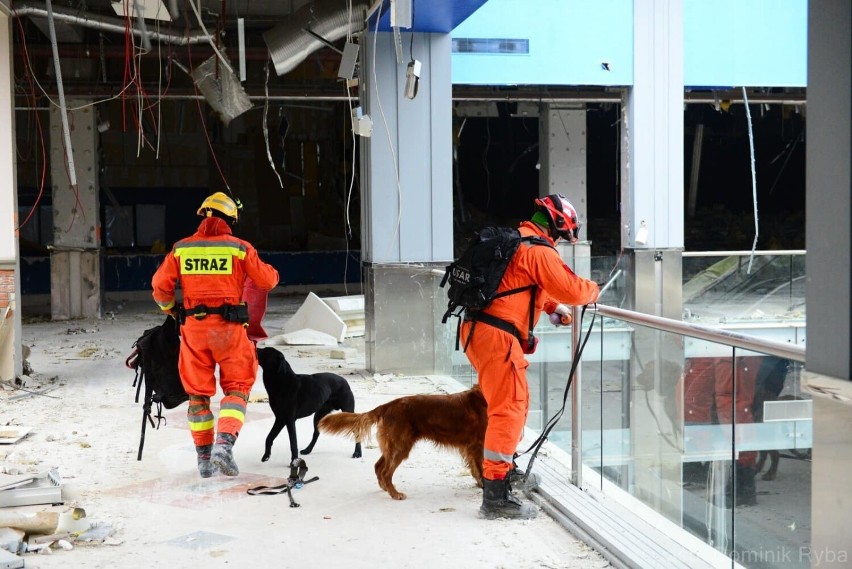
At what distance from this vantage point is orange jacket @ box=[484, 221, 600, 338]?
13.2ft

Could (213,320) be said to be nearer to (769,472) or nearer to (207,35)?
(769,472)

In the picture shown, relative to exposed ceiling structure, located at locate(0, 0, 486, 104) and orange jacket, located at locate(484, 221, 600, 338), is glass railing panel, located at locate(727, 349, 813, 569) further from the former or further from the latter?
exposed ceiling structure, located at locate(0, 0, 486, 104)

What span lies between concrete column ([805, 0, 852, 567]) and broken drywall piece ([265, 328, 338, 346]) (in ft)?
29.0

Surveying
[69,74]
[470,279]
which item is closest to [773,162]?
[69,74]

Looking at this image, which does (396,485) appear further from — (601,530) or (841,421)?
(841,421)

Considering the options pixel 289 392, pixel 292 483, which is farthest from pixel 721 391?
pixel 289 392

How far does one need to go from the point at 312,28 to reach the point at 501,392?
17.1 feet

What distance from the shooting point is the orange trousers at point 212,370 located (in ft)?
16.5

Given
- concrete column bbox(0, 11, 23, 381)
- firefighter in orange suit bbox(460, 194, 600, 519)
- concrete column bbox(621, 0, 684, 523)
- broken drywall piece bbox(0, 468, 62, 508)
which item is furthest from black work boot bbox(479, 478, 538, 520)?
concrete column bbox(621, 0, 684, 523)

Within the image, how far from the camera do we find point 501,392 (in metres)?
4.10

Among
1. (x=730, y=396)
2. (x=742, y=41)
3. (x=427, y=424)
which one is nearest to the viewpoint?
(x=730, y=396)

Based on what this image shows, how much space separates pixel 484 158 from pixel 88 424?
15778mm

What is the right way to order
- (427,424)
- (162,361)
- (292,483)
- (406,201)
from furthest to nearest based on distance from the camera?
(406,201)
(162,361)
(292,483)
(427,424)

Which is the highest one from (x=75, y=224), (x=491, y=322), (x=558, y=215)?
(x=75, y=224)
